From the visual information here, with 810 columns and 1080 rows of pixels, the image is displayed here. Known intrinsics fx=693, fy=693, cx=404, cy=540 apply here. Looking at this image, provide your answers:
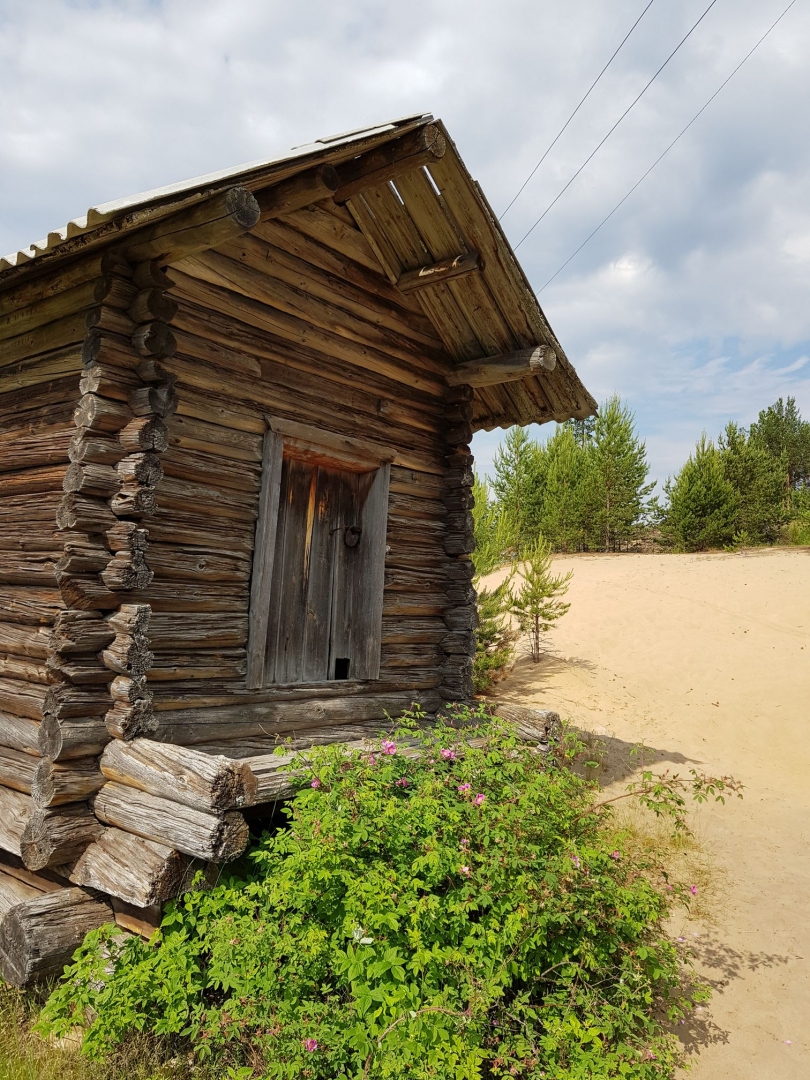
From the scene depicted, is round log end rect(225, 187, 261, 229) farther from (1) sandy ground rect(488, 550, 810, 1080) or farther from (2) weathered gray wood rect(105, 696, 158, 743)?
(1) sandy ground rect(488, 550, 810, 1080)

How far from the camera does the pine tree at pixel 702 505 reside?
90.2ft

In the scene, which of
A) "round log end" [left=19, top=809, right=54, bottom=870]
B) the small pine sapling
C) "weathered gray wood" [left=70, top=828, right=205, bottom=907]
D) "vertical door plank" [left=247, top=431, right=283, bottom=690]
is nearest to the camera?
"weathered gray wood" [left=70, top=828, right=205, bottom=907]

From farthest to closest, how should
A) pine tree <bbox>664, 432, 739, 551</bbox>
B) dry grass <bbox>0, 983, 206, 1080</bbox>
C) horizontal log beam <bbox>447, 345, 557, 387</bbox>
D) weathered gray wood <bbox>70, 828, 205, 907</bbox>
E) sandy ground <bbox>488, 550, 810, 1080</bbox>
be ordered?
pine tree <bbox>664, 432, 739, 551</bbox>
horizontal log beam <bbox>447, 345, 557, 387</bbox>
sandy ground <bbox>488, 550, 810, 1080</bbox>
weathered gray wood <bbox>70, 828, 205, 907</bbox>
dry grass <bbox>0, 983, 206, 1080</bbox>

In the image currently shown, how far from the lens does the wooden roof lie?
12.7 feet

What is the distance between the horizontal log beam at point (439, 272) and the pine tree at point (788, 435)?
3294 centimetres

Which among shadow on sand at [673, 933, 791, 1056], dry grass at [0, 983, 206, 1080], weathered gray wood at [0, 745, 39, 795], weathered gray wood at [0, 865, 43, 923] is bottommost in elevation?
shadow on sand at [673, 933, 791, 1056]

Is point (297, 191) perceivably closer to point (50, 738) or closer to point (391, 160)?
point (391, 160)

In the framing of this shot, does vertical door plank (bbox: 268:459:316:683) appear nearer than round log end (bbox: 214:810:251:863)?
No

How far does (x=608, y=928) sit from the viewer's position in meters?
3.91

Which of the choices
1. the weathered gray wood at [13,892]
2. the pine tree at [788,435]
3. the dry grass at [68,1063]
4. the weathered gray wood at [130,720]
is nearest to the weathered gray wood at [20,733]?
the weathered gray wood at [130,720]

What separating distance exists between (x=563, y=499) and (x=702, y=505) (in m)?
5.47

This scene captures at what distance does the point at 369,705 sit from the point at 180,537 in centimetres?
234

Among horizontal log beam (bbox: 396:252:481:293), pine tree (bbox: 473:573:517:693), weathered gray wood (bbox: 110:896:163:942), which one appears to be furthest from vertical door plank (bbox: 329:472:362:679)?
pine tree (bbox: 473:573:517:693)

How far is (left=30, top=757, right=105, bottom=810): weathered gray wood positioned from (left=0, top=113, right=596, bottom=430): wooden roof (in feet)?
9.83
